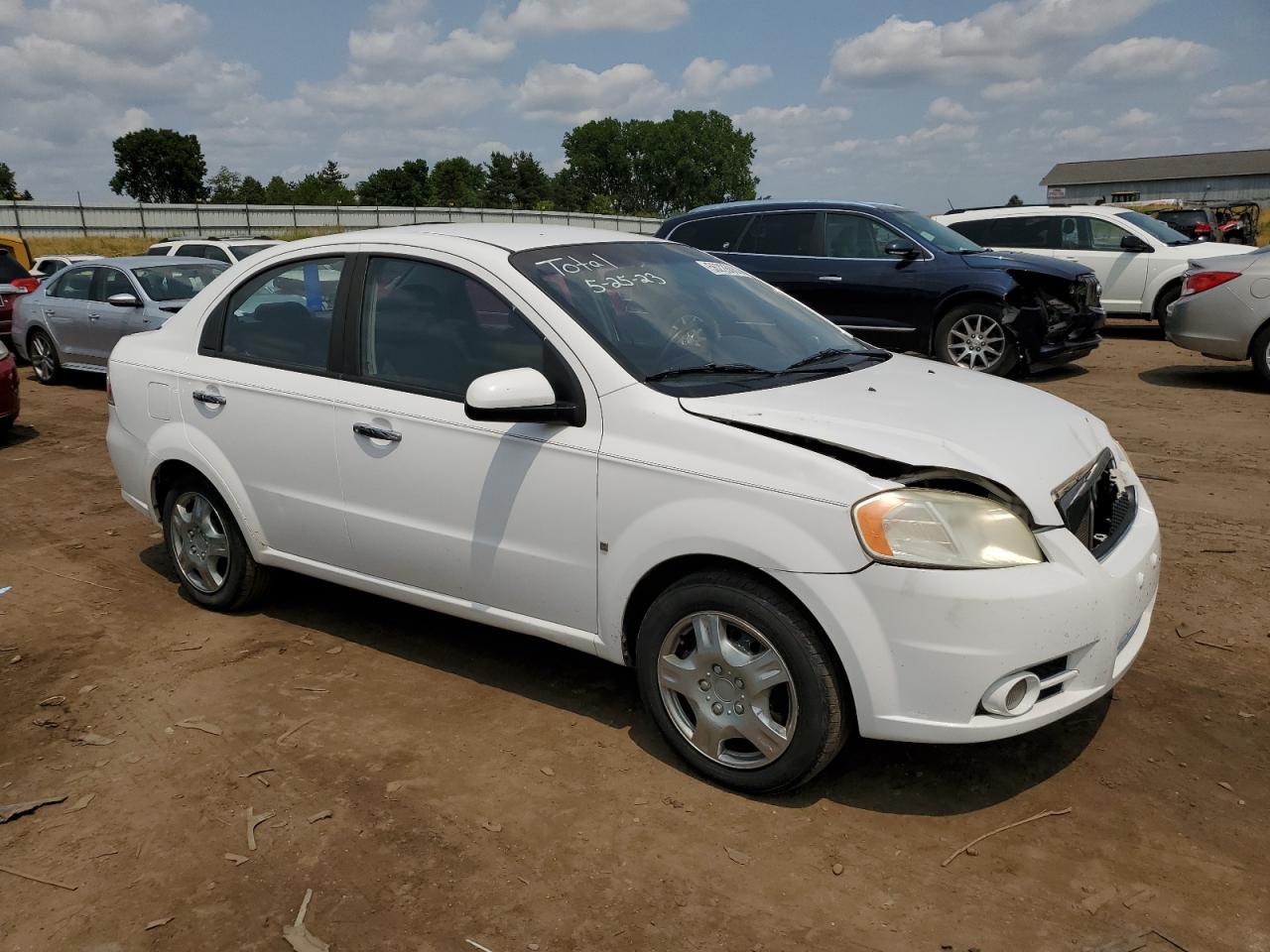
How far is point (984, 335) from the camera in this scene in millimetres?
10695

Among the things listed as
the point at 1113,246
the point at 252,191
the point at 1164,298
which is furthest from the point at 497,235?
the point at 252,191

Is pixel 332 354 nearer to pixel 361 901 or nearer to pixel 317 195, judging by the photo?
pixel 361 901

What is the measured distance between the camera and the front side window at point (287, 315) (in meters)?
4.43

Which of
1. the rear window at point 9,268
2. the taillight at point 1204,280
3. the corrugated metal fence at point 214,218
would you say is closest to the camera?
the taillight at point 1204,280

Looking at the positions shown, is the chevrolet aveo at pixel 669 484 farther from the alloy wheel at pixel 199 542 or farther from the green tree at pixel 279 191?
the green tree at pixel 279 191

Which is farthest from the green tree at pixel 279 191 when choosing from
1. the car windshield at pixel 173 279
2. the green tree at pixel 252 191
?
the car windshield at pixel 173 279

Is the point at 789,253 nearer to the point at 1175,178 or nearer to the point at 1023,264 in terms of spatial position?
the point at 1023,264

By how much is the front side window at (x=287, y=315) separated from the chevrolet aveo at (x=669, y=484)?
0.6 inches

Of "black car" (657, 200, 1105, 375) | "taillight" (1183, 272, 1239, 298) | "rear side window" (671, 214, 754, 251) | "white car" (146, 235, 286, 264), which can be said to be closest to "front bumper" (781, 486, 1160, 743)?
"black car" (657, 200, 1105, 375)

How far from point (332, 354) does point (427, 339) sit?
19.7 inches

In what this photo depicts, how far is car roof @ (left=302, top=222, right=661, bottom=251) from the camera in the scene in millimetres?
4195

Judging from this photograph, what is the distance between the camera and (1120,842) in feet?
10.1

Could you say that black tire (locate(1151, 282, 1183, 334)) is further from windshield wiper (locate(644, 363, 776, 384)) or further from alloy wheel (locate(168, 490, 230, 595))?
alloy wheel (locate(168, 490, 230, 595))

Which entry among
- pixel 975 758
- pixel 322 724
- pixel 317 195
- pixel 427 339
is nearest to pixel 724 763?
pixel 975 758
